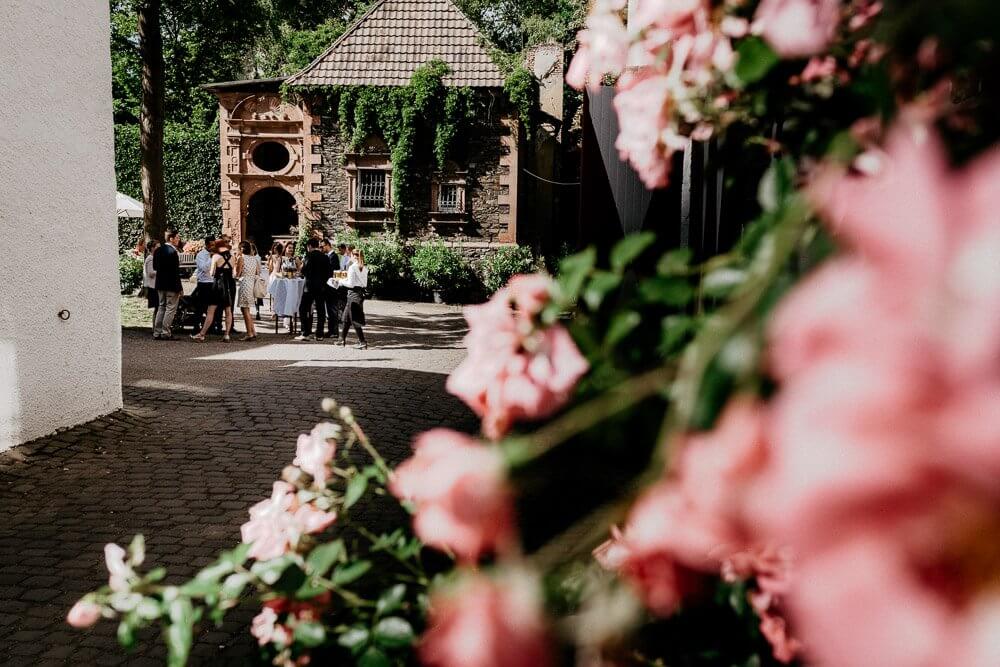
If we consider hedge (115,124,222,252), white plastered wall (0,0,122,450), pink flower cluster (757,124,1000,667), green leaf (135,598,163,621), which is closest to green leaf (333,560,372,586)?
green leaf (135,598,163,621)

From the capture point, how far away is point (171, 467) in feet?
20.6

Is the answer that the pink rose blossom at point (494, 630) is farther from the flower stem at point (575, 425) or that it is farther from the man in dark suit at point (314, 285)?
the man in dark suit at point (314, 285)

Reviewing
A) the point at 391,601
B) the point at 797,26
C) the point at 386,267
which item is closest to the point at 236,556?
the point at 391,601

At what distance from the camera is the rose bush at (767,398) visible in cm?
35

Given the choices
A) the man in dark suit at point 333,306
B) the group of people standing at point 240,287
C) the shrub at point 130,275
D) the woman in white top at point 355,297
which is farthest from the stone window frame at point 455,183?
the woman in white top at point 355,297

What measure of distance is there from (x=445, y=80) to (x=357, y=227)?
4781 millimetres

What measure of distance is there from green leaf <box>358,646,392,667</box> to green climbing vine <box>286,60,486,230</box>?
22.7 metres

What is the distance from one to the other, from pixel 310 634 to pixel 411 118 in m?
22.8

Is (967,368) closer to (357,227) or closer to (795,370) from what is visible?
(795,370)

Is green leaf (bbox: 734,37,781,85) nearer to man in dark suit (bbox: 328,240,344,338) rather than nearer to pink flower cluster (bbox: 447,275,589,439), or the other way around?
pink flower cluster (bbox: 447,275,589,439)

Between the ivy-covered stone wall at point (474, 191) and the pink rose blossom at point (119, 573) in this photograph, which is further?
the ivy-covered stone wall at point (474, 191)

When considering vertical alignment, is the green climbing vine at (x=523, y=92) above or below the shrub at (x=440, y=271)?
above

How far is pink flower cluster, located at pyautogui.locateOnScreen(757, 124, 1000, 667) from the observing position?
0.34 meters

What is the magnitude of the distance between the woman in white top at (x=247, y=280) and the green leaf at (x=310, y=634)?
13.1 metres
